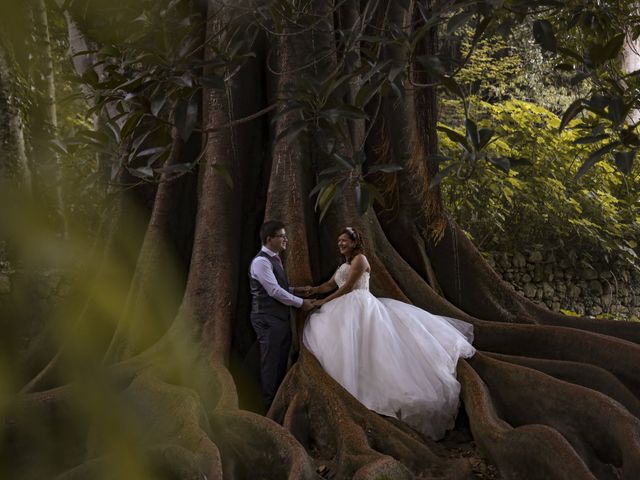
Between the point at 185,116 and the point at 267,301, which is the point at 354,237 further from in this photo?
the point at 185,116

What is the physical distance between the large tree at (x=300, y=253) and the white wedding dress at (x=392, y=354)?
14cm

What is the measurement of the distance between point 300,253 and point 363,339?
0.81 m

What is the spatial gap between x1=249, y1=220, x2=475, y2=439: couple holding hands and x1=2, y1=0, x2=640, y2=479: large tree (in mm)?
138

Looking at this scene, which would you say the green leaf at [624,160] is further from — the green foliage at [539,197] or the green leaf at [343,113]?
the green foliage at [539,197]

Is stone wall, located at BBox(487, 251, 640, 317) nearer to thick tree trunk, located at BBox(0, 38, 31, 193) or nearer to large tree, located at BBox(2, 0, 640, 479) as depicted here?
large tree, located at BBox(2, 0, 640, 479)

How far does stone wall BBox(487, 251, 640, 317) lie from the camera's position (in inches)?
432

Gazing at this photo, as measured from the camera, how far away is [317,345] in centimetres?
460

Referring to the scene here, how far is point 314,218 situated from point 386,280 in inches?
28.8

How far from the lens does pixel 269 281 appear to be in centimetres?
468

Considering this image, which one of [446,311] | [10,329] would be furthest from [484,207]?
[10,329]

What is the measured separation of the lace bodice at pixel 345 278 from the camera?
192 inches

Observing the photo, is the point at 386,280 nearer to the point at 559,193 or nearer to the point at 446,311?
the point at 446,311

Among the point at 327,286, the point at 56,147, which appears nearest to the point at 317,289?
the point at 327,286

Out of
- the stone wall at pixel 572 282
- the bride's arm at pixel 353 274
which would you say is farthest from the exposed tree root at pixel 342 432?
the stone wall at pixel 572 282
